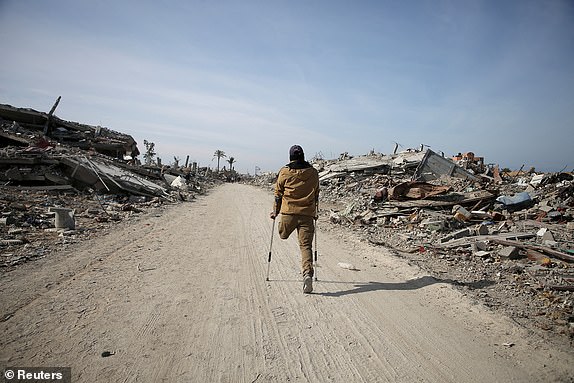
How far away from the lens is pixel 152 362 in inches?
101

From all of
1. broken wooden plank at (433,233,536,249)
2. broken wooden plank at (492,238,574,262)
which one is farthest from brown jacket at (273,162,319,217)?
broken wooden plank at (492,238,574,262)

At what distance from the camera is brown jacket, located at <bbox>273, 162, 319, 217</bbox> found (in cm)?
443

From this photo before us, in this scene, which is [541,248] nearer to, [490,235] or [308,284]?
[490,235]

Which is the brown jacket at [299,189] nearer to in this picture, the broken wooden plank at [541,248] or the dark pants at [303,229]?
the dark pants at [303,229]

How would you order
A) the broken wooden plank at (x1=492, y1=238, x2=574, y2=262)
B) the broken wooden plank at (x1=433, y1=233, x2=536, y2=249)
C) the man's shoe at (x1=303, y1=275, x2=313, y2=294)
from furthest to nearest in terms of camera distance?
the broken wooden plank at (x1=433, y1=233, x2=536, y2=249) → the broken wooden plank at (x1=492, y1=238, x2=574, y2=262) → the man's shoe at (x1=303, y1=275, x2=313, y2=294)

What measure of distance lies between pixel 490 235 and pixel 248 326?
269 inches

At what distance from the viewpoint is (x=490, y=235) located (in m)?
7.15

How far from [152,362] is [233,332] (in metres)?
0.82

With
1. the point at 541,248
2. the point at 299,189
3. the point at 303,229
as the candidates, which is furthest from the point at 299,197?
the point at 541,248

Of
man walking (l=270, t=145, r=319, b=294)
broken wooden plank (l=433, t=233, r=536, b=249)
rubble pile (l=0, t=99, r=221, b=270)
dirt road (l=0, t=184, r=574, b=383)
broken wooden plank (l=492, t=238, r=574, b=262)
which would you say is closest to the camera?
dirt road (l=0, t=184, r=574, b=383)

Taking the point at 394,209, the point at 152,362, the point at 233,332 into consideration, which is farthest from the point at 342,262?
the point at 394,209

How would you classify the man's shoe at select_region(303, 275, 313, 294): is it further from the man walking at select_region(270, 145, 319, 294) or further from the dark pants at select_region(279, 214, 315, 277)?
the man walking at select_region(270, 145, 319, 294)

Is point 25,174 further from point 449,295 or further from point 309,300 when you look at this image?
point 449,295

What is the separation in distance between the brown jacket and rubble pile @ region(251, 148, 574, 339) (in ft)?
9.12
